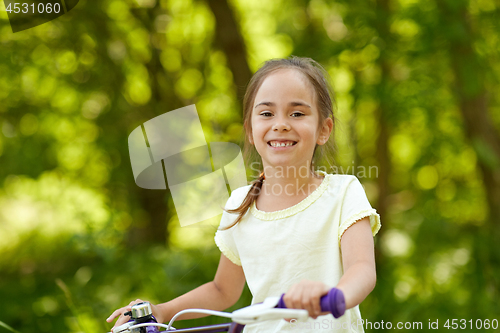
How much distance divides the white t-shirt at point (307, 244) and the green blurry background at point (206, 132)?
167cm

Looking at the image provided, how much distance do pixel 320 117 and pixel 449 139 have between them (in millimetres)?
2825

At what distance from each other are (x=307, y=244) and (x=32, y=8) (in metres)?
2.85

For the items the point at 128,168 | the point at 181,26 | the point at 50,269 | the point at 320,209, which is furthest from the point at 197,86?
the point at 320,209

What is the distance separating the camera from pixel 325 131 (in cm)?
151

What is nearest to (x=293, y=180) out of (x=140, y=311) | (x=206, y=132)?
(x=140, y=311)

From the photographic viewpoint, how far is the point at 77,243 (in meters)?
3.80

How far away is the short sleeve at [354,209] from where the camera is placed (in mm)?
1266

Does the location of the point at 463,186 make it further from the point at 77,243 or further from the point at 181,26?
the point at 77,243

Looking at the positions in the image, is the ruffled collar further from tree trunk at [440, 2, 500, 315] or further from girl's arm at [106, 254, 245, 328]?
tree trunk at [440, 2, 500, 315]

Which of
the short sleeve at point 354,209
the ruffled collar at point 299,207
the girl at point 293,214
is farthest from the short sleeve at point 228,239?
the short sleeve at point 354,209

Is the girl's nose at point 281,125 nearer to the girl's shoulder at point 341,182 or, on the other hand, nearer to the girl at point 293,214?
the girl at point 293,214

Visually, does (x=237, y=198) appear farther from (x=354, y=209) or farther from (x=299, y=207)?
(x=354, y=209)

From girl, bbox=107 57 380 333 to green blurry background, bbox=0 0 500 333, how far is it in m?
1.57

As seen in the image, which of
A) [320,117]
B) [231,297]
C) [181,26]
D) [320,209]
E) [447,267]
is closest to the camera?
[320,209]
